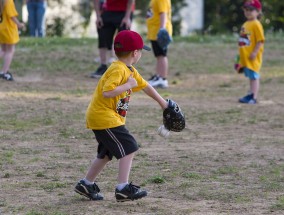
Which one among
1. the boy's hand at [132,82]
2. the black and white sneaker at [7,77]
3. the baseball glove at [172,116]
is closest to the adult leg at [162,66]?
the black and white sneaker at [7,77]

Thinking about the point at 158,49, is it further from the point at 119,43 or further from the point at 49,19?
the point at 49,19

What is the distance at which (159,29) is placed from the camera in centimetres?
1375

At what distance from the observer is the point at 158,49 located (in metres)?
13.9

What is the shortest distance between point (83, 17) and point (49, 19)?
1271 millimetres

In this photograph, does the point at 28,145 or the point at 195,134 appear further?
the point at 195,134

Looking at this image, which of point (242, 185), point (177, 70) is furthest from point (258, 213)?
point (177, 70)

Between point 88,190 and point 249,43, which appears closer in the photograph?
point 88,190

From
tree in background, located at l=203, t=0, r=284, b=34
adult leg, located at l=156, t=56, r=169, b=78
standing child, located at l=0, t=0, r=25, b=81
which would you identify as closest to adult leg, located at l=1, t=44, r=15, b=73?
standing child, located at l=0, t=0, r=25, b=81

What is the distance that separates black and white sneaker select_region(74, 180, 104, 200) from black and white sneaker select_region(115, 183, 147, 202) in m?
0.21

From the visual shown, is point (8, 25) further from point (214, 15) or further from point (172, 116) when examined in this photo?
point (214, 15)

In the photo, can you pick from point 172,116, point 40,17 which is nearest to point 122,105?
point 172,116

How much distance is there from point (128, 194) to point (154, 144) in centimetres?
277

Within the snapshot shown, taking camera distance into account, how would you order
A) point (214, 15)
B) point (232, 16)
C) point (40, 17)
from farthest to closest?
point (214, 15), point (232, 16), point (40, 17)

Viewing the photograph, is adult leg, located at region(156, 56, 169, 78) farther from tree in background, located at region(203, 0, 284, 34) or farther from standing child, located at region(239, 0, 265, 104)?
tree in background, located at region(203, 0, 284, 34)
